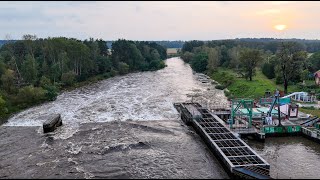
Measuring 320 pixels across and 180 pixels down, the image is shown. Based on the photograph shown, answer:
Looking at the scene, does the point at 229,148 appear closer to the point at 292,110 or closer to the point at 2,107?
the point at 292,110

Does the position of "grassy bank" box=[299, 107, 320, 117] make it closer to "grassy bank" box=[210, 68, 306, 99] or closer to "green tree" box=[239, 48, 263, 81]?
"grassy bank" box=[210, 68, 306, 99]

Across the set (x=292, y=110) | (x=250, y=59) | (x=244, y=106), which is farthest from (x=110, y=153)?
(x=250, y=59)

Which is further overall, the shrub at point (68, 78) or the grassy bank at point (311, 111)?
the shrub at point (68, 78)

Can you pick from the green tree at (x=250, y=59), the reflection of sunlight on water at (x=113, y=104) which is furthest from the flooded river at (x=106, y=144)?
the green tree at (x=250, y=59)

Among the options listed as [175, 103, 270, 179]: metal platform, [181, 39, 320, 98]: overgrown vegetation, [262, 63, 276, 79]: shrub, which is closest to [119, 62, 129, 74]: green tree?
[181, 39, 320, 98]: overgrown vegetation

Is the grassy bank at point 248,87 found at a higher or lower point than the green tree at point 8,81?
lower

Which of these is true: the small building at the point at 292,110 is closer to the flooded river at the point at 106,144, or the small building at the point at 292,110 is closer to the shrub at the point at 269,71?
the flooded river at the point at 106,144

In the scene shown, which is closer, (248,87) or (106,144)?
(106,144)
